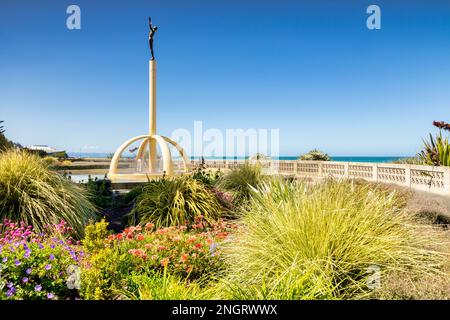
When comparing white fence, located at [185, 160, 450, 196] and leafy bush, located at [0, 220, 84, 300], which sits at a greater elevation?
white fence, located at [185, 160, 450, 196]

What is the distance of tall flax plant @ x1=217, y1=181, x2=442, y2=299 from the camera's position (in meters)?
2.55

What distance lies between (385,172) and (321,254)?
33.4 feet

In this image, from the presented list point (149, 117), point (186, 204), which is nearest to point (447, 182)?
point (186, 204)

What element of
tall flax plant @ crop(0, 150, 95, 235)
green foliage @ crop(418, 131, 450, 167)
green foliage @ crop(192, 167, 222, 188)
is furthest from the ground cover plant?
green foliage @ crop(418, 131, 450, 167)

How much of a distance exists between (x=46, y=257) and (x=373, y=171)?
11549 millimetres

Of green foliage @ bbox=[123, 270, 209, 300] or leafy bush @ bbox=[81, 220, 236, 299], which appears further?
leafy bush @ bbox=[81, 220, 236, 299]

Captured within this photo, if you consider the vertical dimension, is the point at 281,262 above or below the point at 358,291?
above

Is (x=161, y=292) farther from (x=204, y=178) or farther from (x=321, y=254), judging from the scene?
(x=204, y=178)

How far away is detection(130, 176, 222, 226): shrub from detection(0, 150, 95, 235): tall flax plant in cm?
104

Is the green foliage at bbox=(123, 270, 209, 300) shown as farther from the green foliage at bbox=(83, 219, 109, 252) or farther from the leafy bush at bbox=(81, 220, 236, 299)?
the green foliage at bbox=(83, 219, 109, 252)

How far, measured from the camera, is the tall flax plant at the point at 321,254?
2.55m

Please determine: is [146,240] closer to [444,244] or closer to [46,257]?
[46,257]

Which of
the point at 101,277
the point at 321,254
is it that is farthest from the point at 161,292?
the point at 321,254
